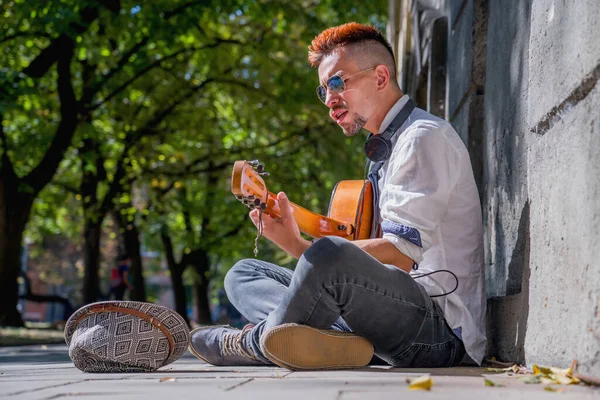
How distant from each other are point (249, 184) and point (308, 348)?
775 mm

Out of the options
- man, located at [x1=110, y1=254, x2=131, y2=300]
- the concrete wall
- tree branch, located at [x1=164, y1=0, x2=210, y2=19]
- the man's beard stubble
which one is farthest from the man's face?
man, located at [x1=110, y1=254, x2=131, y2=300]

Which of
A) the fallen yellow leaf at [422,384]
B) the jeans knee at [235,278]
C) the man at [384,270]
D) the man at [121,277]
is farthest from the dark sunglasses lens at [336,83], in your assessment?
the man at [121,277]

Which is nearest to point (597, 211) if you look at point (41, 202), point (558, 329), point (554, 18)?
point (558, 329)

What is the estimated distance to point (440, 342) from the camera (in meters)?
3.66

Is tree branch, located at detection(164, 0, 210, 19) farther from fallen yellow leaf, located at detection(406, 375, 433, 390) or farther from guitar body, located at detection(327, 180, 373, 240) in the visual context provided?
fallen yellow leaf, located at detection(406, 375, 433, 390)

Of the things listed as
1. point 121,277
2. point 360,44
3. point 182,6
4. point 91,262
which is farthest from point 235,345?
point 121,277

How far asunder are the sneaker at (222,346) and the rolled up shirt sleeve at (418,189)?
2.90 feet

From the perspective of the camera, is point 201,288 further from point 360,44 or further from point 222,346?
point 360,44

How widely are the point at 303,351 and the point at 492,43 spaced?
217 centimetres

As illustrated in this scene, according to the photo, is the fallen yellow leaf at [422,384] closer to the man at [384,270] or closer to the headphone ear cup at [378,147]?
the man at [384,270]

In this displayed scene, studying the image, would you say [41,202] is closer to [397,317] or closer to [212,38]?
[212,38]

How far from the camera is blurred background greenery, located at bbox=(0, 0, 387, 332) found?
12.1 metres

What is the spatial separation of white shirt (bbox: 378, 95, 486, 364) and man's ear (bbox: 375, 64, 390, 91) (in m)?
0.25

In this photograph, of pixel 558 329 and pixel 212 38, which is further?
pixel 212 38
